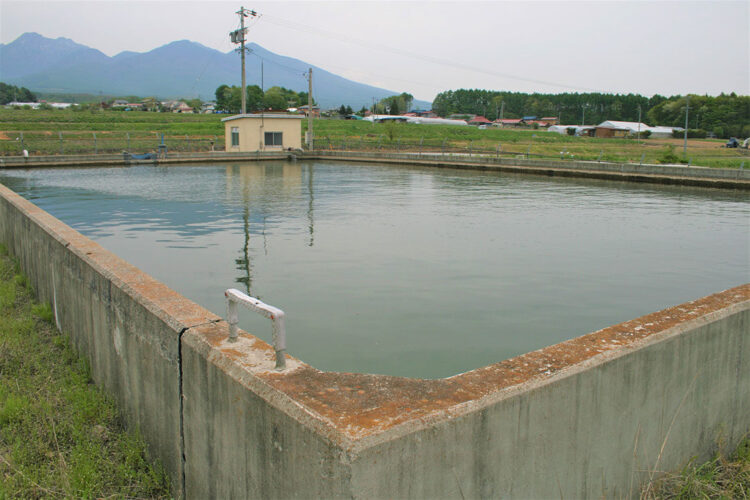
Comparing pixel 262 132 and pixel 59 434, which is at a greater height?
pixel 262 132

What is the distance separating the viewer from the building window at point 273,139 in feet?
133

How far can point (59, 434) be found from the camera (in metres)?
4.01

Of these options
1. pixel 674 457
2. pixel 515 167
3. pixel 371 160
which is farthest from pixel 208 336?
pixel 371 160

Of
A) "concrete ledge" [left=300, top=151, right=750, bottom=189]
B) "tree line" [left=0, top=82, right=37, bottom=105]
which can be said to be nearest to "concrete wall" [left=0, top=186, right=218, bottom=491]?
"concrete ledge" [left=300, top=151, right=750, bottom=189]

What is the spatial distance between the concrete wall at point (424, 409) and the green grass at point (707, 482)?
3.6 inches

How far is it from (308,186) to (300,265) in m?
13.5

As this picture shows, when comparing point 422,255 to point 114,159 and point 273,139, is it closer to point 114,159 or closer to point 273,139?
point 114,159

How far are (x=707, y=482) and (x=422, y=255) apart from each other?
7339 millimetres

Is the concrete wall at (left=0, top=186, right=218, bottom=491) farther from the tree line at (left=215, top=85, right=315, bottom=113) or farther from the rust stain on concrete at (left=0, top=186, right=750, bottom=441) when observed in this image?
the tree line at (left=215, top=85, right=315, bottom=113)

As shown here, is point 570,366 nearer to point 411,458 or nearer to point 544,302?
point 411,458

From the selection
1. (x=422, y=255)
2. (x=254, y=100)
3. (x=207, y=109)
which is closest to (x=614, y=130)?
(x=254, y=100)

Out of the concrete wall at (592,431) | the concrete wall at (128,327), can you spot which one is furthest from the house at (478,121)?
the concrete wall at (592,431)

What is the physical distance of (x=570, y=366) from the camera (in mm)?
2928

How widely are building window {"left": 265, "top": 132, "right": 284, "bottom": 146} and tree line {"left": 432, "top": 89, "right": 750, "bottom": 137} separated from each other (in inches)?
3490
